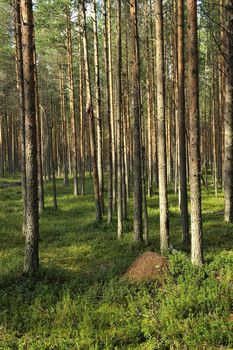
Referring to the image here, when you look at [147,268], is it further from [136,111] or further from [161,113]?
[136,111]

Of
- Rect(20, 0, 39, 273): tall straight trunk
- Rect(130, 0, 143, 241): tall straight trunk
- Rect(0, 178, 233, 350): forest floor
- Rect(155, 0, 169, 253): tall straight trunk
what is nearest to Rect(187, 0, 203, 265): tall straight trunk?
Rect(0, 178, 233, 350): forest floor

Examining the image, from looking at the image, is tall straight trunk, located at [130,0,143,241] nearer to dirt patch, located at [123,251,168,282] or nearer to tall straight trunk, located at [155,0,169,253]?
tall straight trunk, located at [155,0,169,253]

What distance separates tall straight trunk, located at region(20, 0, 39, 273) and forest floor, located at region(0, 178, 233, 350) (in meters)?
0.65

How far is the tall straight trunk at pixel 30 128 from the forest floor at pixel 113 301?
0.65 m

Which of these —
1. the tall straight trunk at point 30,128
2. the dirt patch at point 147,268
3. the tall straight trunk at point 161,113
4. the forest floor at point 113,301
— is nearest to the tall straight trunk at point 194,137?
the forest floor at point 113,301

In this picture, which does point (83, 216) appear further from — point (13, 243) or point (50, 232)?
point (13, 243)

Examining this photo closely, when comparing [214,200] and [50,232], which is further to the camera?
[214,200]

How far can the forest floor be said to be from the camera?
6082mm

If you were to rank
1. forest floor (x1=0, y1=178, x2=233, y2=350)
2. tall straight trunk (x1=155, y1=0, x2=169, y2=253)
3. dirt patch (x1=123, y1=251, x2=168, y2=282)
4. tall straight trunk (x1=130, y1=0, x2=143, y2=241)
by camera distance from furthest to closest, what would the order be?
tall straight trunk (x1=130, y1=0, x2=143, y2=241), tall straight trunk (x1=155, y1=0, x2=169, y2=253), dirt patch (x1=123, y1=251, x2=168, y2=282), forest floor (x1=0, y1=178, x2=233, y2=350)

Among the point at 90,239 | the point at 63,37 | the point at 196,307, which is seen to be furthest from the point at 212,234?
the point at 63,37

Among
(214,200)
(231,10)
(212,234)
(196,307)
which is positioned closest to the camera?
(196,307)

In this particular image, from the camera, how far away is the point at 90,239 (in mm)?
14336

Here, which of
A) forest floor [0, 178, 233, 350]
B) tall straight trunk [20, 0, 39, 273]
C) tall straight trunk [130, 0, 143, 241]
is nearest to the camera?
forest floor [0, 178, 233, 350]

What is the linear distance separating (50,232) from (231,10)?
11.9 metres
